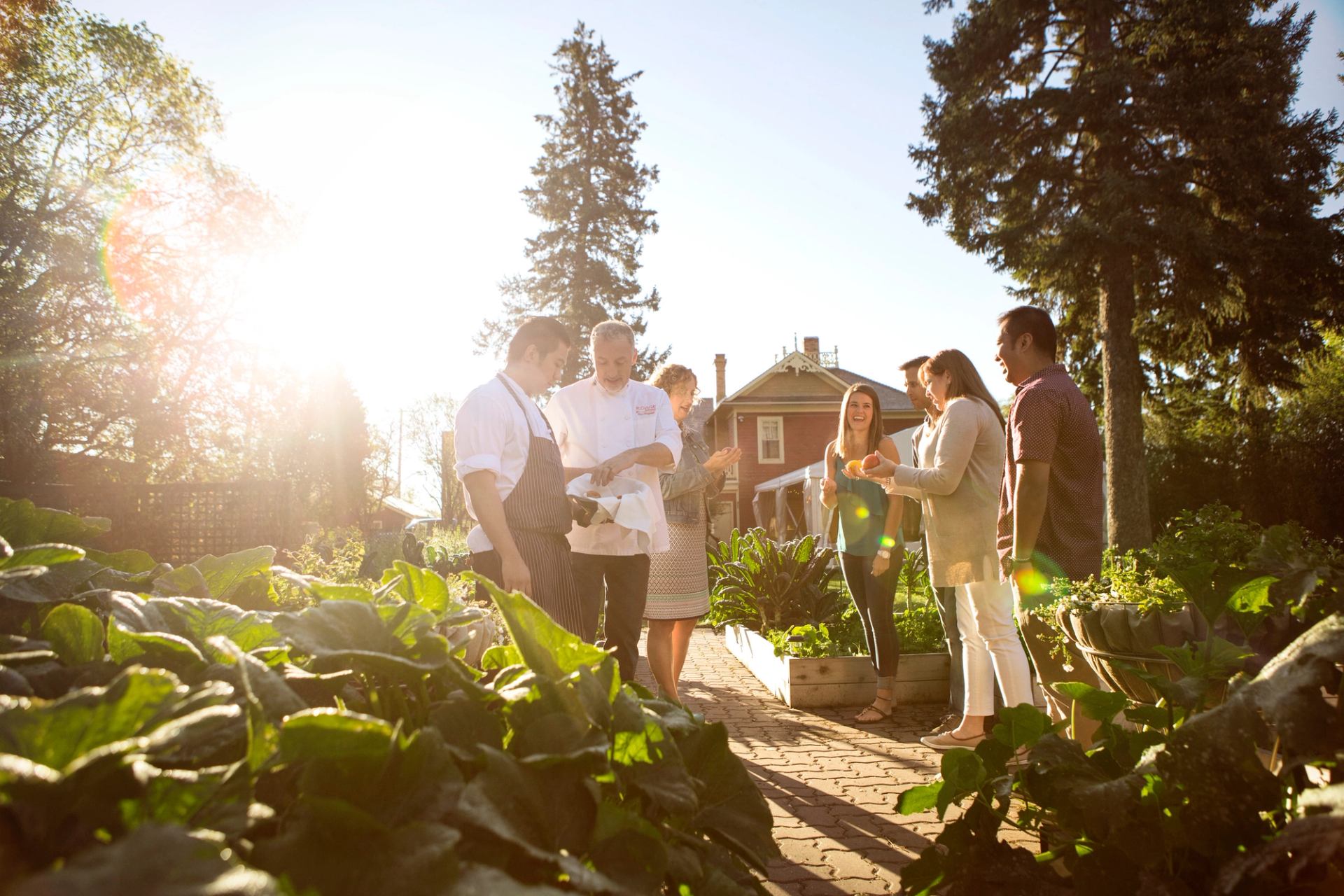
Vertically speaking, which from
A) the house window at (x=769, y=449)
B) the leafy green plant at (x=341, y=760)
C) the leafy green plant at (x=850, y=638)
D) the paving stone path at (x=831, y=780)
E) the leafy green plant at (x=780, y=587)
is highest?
the house window at (x=769, y=449)

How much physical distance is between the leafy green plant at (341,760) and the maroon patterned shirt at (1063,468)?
276cm

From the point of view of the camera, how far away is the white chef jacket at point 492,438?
123 inches

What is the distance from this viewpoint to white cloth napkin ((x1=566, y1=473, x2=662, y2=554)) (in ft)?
12.0

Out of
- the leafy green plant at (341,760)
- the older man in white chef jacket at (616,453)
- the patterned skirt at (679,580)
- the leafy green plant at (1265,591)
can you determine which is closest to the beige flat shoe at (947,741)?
the patterned skirt at (679,580)

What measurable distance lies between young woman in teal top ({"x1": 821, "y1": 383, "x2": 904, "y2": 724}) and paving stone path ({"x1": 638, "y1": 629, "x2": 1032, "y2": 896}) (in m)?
0.40

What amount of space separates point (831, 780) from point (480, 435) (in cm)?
235

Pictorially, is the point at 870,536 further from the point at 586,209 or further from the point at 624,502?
the point at 586,209

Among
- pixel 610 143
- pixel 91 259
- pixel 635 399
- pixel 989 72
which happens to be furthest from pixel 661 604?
pixel 610 143

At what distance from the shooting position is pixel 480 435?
313 centimetres

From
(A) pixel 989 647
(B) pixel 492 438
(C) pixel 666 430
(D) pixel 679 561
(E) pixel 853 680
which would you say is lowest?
(E) pixel 853 680

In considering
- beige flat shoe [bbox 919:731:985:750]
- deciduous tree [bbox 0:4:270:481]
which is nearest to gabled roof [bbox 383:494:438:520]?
deciduous tree [bbox 0:4:270:481]

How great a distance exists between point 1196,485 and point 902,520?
18.2 metres

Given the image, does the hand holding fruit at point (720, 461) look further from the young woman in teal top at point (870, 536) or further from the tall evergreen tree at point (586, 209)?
the tall evergreen tree at point (586, 209)

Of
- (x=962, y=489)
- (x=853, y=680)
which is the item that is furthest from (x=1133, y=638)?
(x=853, y=680)
